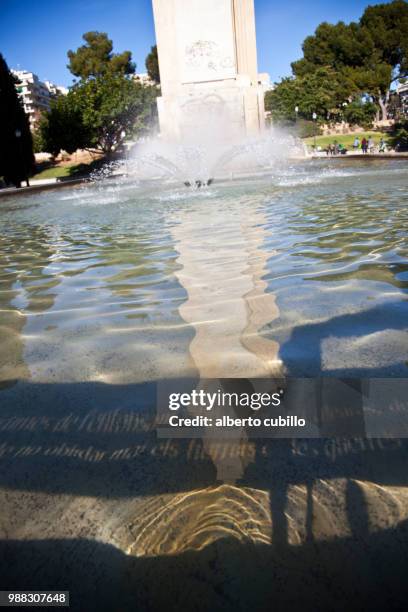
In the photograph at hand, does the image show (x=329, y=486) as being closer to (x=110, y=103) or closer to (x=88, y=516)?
(x=88, y=516)

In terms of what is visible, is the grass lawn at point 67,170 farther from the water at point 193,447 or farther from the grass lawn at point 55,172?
the water at point 193,447

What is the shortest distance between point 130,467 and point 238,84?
3096cm

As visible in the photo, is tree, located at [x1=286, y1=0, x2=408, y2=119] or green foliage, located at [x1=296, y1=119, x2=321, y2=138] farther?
tree, located at [x1=286, y1=0, x2=408, y2=119]

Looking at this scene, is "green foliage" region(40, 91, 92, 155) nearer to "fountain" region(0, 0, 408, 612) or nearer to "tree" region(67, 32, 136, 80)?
"tree" region(67, 32, 136, 80)

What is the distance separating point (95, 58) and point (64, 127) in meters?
34.9

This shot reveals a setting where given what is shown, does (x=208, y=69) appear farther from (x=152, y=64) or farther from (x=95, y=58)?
(x=152, y=64)

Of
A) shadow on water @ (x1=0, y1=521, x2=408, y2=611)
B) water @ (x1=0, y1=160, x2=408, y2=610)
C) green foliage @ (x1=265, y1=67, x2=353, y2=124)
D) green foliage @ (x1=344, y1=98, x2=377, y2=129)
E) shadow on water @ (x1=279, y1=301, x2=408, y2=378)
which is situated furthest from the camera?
green foliage @ (x1=265, y1=67, x2=353, y2=124)

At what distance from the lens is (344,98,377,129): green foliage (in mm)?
55188

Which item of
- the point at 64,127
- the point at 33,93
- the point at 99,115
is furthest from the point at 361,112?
the point at 33,93

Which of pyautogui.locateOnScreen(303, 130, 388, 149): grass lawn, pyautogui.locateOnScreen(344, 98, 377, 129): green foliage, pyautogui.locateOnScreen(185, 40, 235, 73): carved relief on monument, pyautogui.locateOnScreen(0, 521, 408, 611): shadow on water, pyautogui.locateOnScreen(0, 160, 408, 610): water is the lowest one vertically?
pyautogui.locateOnScreen(0, 521, 408, 611): shadow on water

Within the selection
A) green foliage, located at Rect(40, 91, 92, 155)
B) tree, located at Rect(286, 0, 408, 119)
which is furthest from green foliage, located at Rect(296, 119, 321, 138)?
green foliage, located at Rect(40, 91, 92, 155)

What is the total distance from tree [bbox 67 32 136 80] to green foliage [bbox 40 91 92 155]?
93.6 ft

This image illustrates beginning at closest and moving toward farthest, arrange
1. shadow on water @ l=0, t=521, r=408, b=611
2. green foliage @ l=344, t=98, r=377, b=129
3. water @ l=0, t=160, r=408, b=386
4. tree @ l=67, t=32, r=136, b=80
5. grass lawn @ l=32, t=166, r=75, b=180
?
shadow on water @ l=0, t=521, r=408, b=611
water @ l=0, t=160, r=408, b=386
grass lawn @ l=32, t=166, r=75, b=180
green foliage @ l=344, t=98, r=377, b=129
tree @ l=67, t=32, r=136, b=80

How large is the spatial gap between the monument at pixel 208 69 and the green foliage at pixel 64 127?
1547cm
